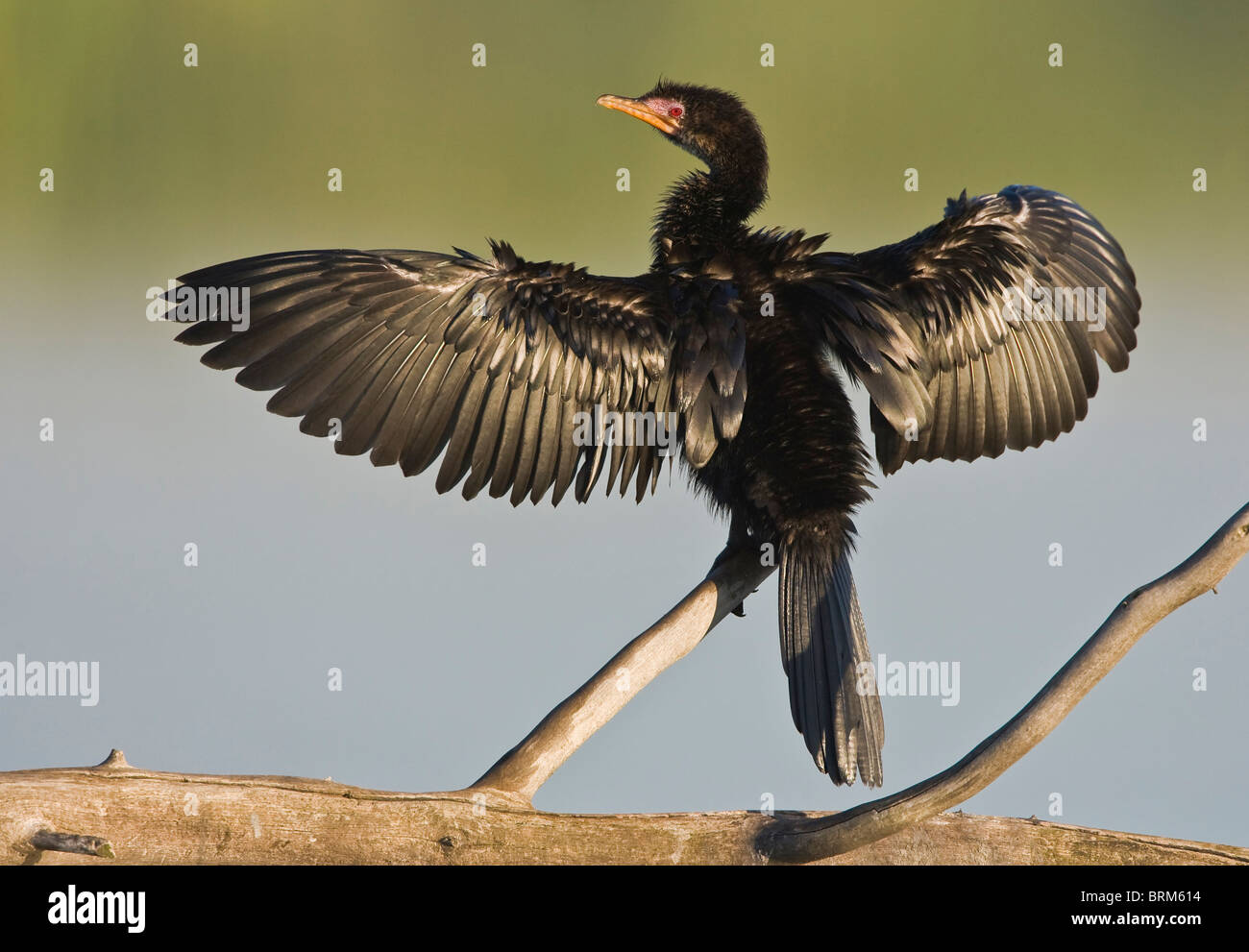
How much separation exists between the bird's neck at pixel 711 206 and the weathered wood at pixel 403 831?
5.60 ft

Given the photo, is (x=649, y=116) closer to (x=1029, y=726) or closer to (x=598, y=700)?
(x=598, y=700)

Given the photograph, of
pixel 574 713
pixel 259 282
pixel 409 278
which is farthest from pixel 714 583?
pixel 259 282

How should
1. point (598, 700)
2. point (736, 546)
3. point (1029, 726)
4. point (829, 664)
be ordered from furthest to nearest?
point (736, 546) → point (829, 664) → point (598, 700) → point (1029, 726)

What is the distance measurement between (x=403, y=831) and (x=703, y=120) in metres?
2.37

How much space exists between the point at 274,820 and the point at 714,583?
111 cm

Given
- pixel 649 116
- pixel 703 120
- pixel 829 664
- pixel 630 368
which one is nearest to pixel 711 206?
pixel 703 120

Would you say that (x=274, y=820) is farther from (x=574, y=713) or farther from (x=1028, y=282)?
(x=1028, y=282)

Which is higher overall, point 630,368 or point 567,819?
point 630,368

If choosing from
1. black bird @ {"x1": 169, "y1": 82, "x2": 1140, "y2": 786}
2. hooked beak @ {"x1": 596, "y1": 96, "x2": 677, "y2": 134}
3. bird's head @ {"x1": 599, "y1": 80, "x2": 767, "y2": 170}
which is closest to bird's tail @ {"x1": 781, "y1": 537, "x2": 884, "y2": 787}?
black bird @ {"x1": 169, "y1": 82, "x2": 1140, "y2": 786}

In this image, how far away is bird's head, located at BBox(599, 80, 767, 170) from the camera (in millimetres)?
4102

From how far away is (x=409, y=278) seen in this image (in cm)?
353

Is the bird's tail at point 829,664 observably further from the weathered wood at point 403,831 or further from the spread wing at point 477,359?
the spread wing at point 477,359

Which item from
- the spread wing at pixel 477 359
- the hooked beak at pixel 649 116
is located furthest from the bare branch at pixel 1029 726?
the hooked beak at pixel 649 116

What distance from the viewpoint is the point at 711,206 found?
13.1ft
